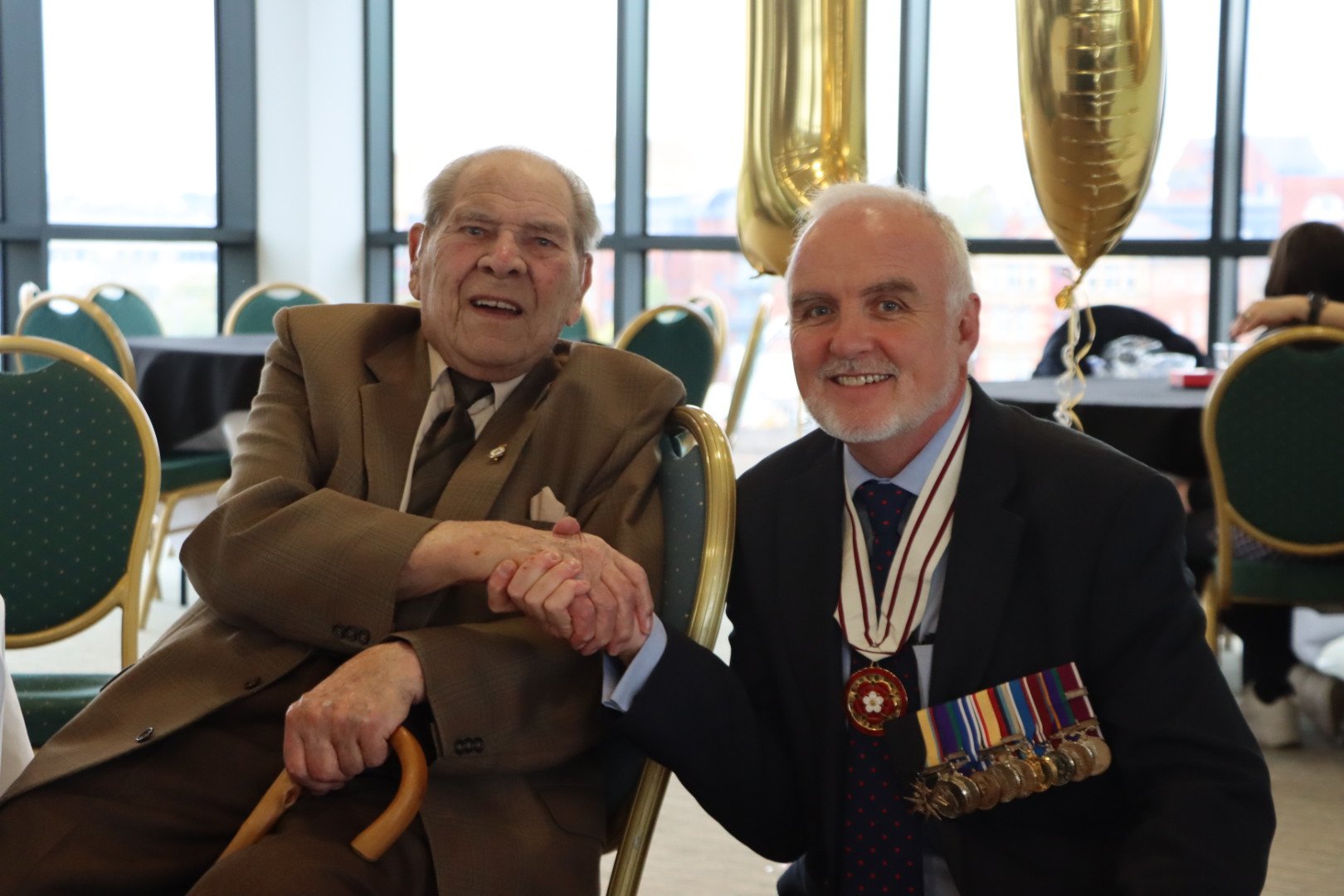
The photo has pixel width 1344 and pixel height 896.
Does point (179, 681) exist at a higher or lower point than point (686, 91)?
lower

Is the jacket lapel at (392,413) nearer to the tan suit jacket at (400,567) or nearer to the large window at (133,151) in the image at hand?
the tan suit jacket at (400,567)

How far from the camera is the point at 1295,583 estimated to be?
321 cm

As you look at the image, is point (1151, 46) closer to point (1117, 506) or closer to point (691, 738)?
point (1117, 506)

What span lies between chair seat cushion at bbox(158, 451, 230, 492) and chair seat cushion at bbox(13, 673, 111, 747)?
2183 mm

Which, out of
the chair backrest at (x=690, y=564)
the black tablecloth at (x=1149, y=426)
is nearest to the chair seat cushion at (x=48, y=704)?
the chair backrest at (x=690, y=564)

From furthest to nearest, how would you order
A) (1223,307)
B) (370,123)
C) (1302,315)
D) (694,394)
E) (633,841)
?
(370,123)
(1223,307)
(694,394)
(1302,315)
(633,841)

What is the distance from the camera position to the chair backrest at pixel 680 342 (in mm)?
4406

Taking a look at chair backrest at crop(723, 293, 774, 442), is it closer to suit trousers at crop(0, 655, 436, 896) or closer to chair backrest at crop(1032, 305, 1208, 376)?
chair backrest at crop(1032, 305, 1208, 376)

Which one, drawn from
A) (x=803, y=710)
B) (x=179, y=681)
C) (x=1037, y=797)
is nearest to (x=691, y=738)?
(x=803, y=710)

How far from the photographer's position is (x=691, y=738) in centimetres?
144

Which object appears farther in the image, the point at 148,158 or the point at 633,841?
the point at 148,158

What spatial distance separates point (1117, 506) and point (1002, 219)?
5276mm

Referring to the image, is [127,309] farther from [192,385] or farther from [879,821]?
[879,821]

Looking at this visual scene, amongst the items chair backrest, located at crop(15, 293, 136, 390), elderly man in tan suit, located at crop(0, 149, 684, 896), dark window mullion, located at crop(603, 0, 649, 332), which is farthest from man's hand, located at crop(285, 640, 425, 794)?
dark window mullion, located at crop(603, 0, 649, 332)
